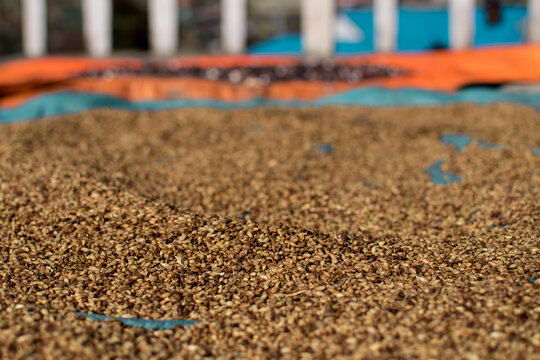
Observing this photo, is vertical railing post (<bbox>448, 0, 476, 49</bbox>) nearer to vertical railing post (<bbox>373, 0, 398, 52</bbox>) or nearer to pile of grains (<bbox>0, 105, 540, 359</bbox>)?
vertical railing post (<bbox>373, 0, 398, 52</bbox>)

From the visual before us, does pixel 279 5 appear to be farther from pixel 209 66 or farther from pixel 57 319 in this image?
pixel 57 319

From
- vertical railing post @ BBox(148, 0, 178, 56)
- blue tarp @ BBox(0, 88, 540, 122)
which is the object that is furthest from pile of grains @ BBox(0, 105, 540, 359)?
vertical railing post @ BBox(148, 0, 178, 56)

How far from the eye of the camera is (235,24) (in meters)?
9.16

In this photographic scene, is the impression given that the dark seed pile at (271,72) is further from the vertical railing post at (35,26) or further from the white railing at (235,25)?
the vertical railing post at (35,26)

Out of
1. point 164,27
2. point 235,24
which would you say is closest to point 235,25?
point 235,24

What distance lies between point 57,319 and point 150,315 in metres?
0.30

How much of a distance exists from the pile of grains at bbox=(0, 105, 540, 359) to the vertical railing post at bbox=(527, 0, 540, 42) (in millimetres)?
4561

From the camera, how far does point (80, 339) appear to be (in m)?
1.74

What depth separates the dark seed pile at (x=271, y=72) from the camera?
638cm

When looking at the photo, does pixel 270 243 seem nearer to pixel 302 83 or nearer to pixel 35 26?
pixel 302 83

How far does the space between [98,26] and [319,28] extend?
3647 millimetres

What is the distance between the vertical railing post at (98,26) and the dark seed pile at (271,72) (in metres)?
2.24

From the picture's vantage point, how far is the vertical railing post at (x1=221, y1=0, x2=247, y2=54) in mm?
9125

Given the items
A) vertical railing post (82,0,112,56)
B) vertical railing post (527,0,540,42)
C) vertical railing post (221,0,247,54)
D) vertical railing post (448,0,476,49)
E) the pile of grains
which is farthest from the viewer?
vertical railing post (82,0,112,56)
